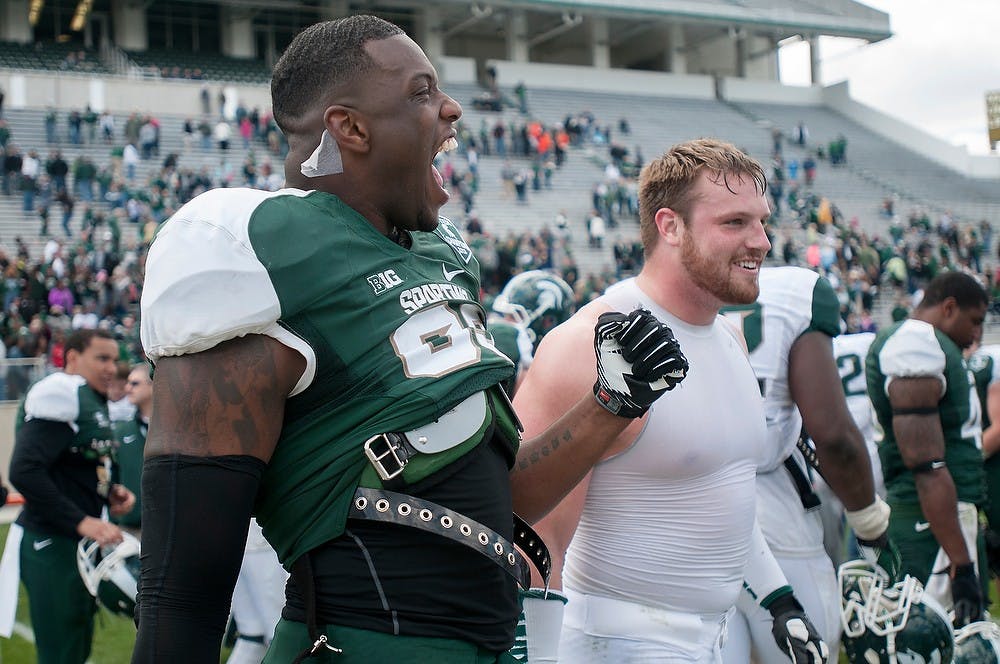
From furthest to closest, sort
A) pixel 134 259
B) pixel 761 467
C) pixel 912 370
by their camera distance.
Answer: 1. pixel 134 259
2. pixel 912 370
3. pixel 761 467

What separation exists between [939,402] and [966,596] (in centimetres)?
84

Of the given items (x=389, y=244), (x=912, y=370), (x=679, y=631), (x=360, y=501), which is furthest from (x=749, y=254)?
(x=912, y=370)

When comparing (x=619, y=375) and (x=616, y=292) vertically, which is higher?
(x=619, y=375)

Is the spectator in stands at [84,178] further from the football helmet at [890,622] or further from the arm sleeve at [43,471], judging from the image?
the football helmet at [890,622]

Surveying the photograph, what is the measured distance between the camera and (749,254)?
3.01 meters

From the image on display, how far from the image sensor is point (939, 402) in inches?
195

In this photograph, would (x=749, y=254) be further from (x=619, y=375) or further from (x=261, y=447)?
(x=261, y=447)

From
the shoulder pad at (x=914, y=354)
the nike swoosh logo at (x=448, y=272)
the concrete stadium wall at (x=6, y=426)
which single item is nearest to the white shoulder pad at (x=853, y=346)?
the shoulder pad at (x=914, y=354)

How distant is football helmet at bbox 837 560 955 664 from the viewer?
12.2 ft

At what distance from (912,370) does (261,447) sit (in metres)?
3.68

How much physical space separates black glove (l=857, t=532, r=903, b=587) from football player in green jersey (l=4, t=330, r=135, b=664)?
3264mm

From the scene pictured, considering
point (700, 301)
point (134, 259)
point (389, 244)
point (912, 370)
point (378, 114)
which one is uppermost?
point (378, 114)

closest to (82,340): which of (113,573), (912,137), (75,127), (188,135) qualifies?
(113,573)

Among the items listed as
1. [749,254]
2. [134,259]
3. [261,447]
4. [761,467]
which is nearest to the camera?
[261,447]
